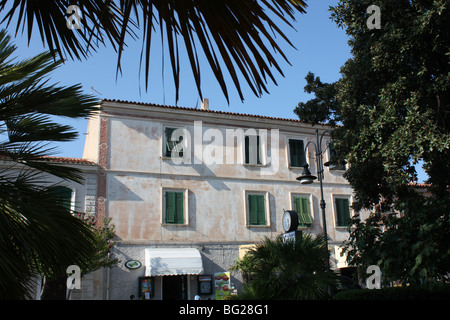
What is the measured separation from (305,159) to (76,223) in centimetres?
1930

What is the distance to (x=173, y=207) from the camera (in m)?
19.8

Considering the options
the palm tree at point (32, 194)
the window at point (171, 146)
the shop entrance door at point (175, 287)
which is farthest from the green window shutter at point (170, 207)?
the palm tree at point (32, 194)

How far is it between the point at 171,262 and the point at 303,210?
7.38m

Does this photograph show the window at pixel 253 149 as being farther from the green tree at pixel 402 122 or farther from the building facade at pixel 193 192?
the green tree at pixel 402 122

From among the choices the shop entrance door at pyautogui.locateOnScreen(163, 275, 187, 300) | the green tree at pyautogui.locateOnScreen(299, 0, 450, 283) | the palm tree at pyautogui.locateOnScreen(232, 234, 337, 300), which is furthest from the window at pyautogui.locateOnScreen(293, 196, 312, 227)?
the palm tree at pyautogui.locateOnScreen(232, 234, 337, 300)

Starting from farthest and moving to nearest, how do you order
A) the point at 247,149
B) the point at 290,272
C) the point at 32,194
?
the point at 247,149 → the point at 290,272 → the point at 32,194

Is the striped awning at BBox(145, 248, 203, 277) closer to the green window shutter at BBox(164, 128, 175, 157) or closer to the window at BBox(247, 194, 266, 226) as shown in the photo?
the window at BBox(247, 194, 266, 226)

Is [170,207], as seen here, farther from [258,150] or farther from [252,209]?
[258,150]

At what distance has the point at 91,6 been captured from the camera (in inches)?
110

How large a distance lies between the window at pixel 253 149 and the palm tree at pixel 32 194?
17.2 meters

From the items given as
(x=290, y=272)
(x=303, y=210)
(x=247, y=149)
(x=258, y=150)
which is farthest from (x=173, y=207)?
(x=290, y=272)

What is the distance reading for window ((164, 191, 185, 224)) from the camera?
1967 cm

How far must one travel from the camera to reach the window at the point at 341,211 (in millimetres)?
22703
